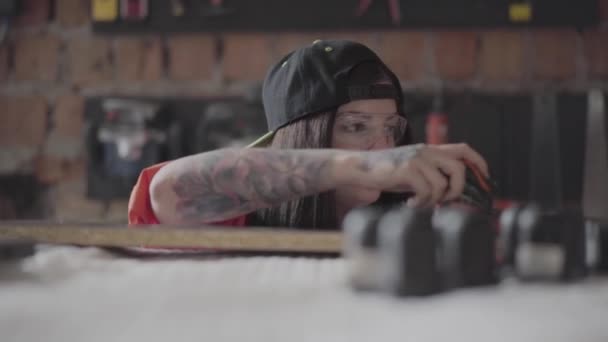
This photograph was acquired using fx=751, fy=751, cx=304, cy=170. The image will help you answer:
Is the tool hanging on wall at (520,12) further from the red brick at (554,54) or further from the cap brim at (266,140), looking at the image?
the cap brim at (266,140)

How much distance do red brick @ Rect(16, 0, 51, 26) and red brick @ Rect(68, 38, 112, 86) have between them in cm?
11

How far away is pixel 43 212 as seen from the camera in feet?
6.46

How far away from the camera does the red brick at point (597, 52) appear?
181 cm

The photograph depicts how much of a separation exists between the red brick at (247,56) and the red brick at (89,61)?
313 mm

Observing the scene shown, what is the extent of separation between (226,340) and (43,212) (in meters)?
1.71

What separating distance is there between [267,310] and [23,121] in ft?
5.69

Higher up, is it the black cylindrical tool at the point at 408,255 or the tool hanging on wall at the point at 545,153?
the black cylindrical tool at the point at 408,255

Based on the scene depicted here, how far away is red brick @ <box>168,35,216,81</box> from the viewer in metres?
1.91

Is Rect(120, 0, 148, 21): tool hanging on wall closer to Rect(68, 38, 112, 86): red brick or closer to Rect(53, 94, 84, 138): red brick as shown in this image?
Rect(68, 38, 112, 86): red brick

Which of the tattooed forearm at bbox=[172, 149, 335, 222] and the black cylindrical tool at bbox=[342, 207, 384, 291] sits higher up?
the black cylindrical tool at bbox=[342, 207, 384, 291]

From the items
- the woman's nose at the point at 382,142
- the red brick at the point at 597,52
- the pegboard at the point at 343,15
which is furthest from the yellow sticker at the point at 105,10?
the red brick at the point at 597,52

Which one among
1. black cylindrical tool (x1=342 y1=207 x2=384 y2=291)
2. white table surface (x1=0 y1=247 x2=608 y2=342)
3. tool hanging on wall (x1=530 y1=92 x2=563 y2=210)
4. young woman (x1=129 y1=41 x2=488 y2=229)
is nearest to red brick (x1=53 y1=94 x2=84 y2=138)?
young woman (x1=129 y1=41 x2=488 y2=229)

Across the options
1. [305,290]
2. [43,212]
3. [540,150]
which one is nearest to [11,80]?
[43,212]

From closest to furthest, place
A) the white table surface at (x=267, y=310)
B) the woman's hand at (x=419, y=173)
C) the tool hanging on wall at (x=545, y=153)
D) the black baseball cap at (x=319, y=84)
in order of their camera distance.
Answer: the white table surface at (x=267, y=310), the woman's hand at (x=419, y=173), the black baseball cap at (x=319, y=84), the tool hanging on wall at (x=545, y=153)
